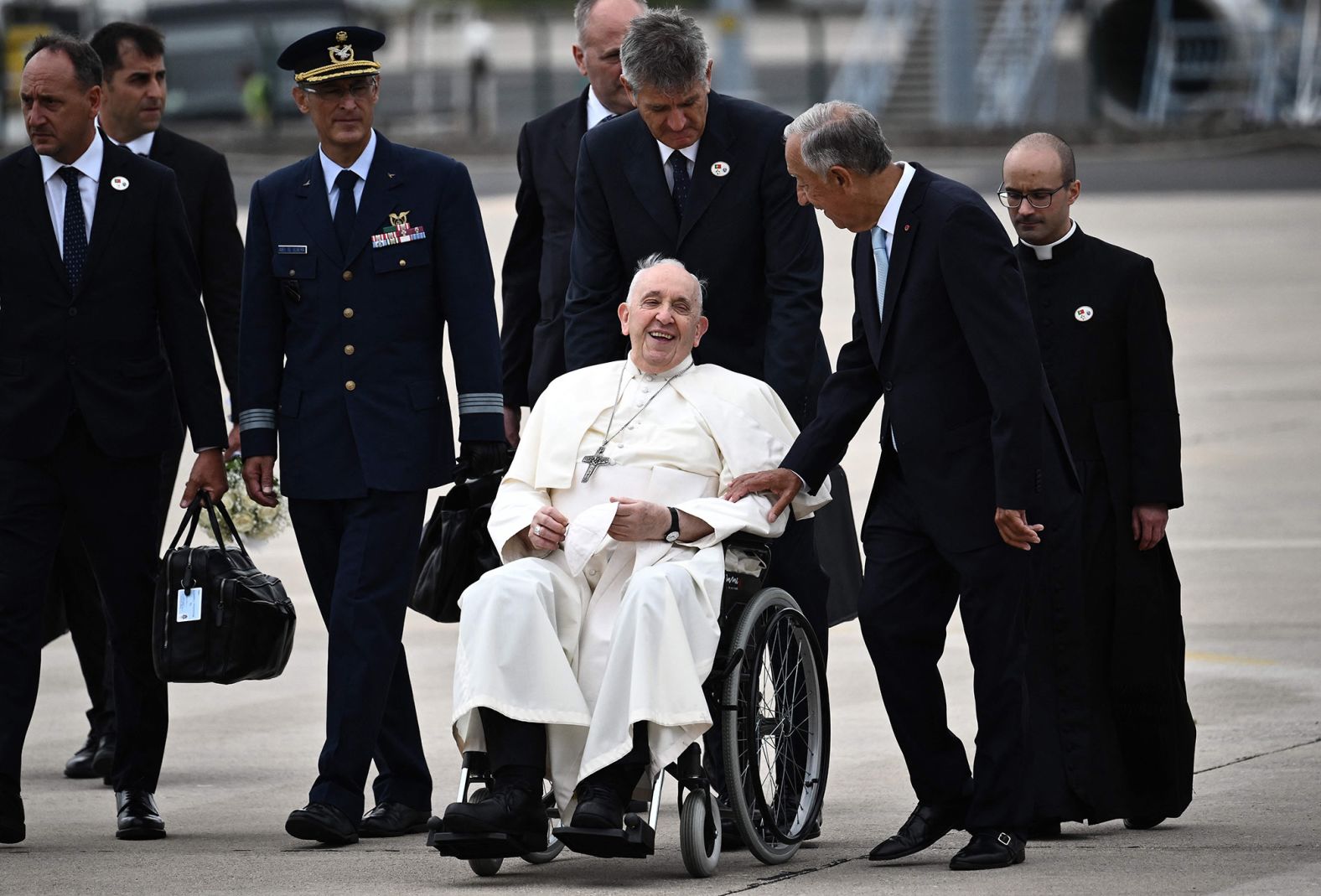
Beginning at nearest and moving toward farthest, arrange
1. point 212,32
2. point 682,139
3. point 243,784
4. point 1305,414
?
1. point 682,139
2. point 243,784
3. point 1305,414
4. point 212,32

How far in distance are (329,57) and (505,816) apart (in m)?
2.06

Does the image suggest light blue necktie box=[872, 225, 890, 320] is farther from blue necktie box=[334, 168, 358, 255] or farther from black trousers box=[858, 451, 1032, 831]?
blue necktie box=[334, 168, 358, 255]

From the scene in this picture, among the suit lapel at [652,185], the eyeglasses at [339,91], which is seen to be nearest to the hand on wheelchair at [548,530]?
the suit lapel at [652,185]

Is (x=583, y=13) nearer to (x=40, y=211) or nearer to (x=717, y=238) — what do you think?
(x=717, y=238)

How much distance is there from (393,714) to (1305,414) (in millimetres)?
8301

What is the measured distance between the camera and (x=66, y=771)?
6.96 meters

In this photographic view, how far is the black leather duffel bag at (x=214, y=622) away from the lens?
5.81 metres

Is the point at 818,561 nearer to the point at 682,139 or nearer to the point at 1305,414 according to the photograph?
the point at 682,139

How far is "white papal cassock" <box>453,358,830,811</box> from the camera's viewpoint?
513 cm

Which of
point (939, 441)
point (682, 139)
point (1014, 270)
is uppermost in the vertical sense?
point (682, 139)

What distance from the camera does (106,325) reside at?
20.0 feet

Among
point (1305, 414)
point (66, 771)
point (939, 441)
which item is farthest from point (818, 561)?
point (1305, 414)

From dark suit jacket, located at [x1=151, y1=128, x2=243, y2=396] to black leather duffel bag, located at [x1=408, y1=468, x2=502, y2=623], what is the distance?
1.08 metres

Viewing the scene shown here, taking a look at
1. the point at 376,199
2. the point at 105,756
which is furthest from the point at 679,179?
the point at 105,756
